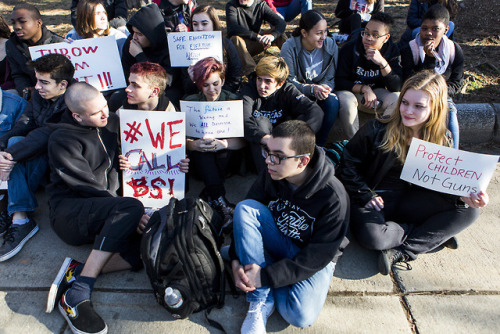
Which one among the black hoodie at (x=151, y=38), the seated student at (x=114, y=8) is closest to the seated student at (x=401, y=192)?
the black hoodie at (x=151, y=38)

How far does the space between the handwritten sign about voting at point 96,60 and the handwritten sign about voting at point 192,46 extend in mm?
542

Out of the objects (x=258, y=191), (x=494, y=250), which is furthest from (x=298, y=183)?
(x=494, y=250)

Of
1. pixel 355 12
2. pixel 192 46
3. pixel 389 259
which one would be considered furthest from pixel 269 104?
pixel 355 12

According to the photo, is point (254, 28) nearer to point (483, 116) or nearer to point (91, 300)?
point (483, 116)

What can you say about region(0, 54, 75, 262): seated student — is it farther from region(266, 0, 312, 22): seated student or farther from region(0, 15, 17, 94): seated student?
region(266, 0, 312, 22): seated student

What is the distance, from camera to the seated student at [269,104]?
344cm

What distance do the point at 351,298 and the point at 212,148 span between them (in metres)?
1.56

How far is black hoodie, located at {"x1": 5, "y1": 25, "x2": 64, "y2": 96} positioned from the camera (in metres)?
4.03

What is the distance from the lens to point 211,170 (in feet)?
11.3

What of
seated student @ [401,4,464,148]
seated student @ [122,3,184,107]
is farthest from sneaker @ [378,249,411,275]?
seated student @ [122,3,184,107]

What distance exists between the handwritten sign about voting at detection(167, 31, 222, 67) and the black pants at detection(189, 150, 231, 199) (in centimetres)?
107

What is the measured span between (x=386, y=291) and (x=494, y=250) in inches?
36.6

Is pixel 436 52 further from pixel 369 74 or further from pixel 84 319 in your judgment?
pixel 84 319

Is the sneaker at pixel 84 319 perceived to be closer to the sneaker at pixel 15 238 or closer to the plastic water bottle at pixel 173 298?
the plastic water bottle at pixel 173 298
